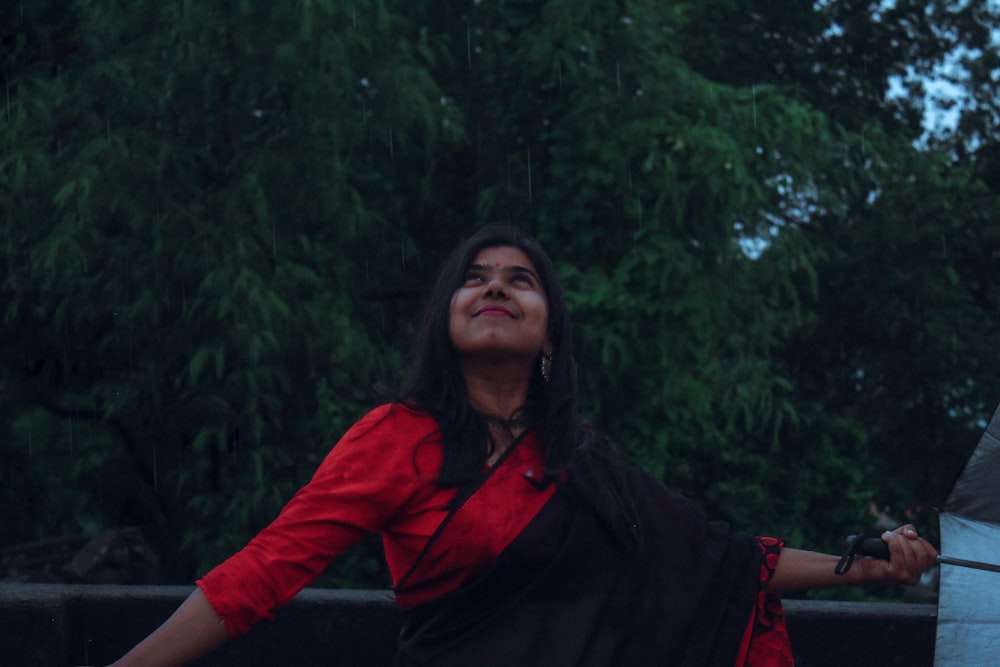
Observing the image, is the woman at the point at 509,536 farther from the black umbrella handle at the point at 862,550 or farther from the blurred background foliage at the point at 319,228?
the blurred background foliage at the point at 319,228

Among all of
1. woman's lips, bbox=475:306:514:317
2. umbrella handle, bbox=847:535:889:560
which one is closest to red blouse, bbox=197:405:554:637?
woman's lips, bbox=475:306:514:317

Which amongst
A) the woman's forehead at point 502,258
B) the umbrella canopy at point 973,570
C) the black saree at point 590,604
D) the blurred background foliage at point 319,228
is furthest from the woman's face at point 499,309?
the blurred background foliage at point 319,228

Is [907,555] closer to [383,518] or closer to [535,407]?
[535,407]

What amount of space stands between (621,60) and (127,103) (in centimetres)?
249

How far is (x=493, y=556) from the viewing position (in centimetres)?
213

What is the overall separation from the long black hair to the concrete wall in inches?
50.1

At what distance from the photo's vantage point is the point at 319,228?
5.91 metres

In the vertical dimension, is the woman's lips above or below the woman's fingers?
above

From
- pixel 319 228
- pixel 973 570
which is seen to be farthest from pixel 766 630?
pixel 319 228

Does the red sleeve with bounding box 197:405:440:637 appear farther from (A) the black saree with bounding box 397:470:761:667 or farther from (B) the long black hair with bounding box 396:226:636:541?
(A) the black saree with bounding box 397:470:761:667

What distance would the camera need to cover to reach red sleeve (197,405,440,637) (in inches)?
78.0

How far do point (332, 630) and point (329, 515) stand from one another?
4.82ft

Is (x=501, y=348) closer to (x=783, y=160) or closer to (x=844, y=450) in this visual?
(x=783, y=160)

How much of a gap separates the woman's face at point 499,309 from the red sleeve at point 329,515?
21 cm
